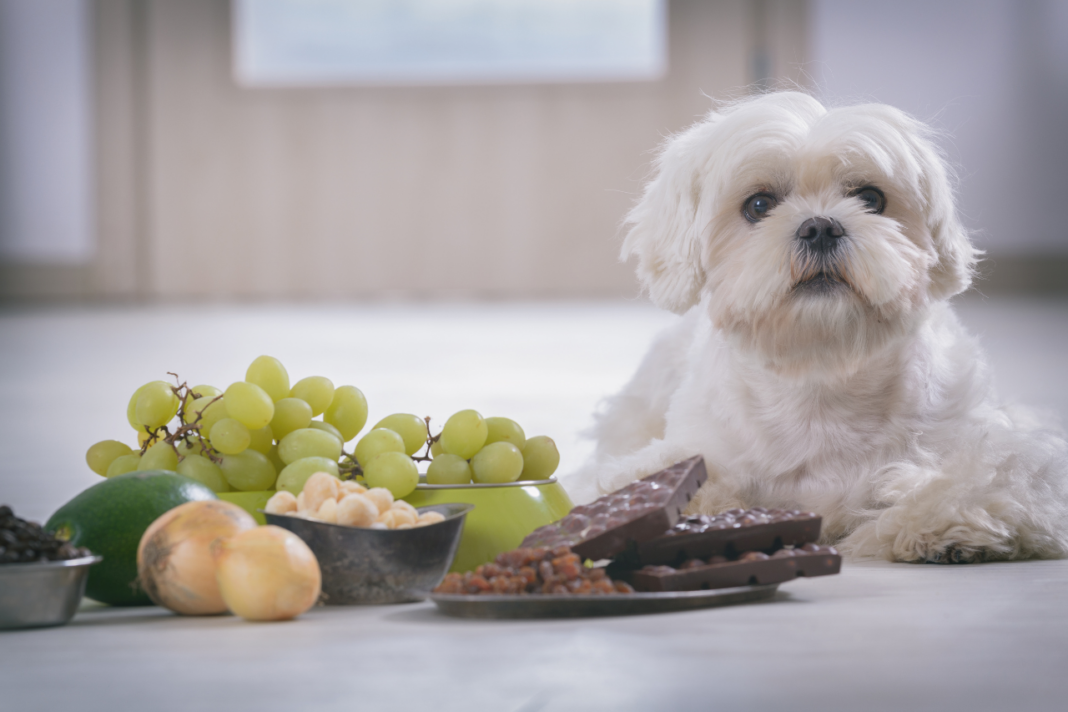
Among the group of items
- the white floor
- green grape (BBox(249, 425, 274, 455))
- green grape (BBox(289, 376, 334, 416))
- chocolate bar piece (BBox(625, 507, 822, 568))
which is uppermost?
green grape (BBox(289, 376, 334, 416))

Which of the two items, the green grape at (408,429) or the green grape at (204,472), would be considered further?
the green grape at (408,429)

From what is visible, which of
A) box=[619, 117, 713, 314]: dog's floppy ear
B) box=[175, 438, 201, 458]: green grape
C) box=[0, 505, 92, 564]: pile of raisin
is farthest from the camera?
box=[619, 117, 713, 314]: dog's floppy ear

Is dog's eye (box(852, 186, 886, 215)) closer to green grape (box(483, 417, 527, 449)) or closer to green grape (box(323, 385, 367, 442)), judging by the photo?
green grape (box(483, 417, 527, 449))

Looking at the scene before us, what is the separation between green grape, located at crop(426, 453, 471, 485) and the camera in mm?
1830

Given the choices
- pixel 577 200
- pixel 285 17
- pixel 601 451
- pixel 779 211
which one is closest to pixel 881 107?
pixel 779 211

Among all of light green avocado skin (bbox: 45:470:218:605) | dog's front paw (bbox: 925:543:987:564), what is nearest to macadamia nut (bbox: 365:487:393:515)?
light green avocado skin (bbox: 45:470:218:605)

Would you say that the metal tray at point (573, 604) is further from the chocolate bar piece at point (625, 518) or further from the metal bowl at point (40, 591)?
the metal bowl at point (40, 591)

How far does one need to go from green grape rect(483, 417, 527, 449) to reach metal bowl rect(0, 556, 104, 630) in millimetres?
652

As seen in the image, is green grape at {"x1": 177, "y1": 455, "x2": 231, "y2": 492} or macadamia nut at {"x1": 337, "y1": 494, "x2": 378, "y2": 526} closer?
macadamia nut at {"x1": 337, "y1": 494, "x2": 378, "y2": 526}

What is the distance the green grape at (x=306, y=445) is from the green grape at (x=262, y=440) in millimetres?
52

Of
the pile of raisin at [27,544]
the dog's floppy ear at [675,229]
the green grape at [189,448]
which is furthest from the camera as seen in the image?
the dog's floppy ear at [675,229]

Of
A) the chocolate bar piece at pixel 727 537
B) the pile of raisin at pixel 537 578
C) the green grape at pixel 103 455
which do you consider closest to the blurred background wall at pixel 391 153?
the green grape at pixel 103 455

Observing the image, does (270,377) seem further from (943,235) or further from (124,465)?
(943,235)

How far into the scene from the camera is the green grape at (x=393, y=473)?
1694 millimetres
